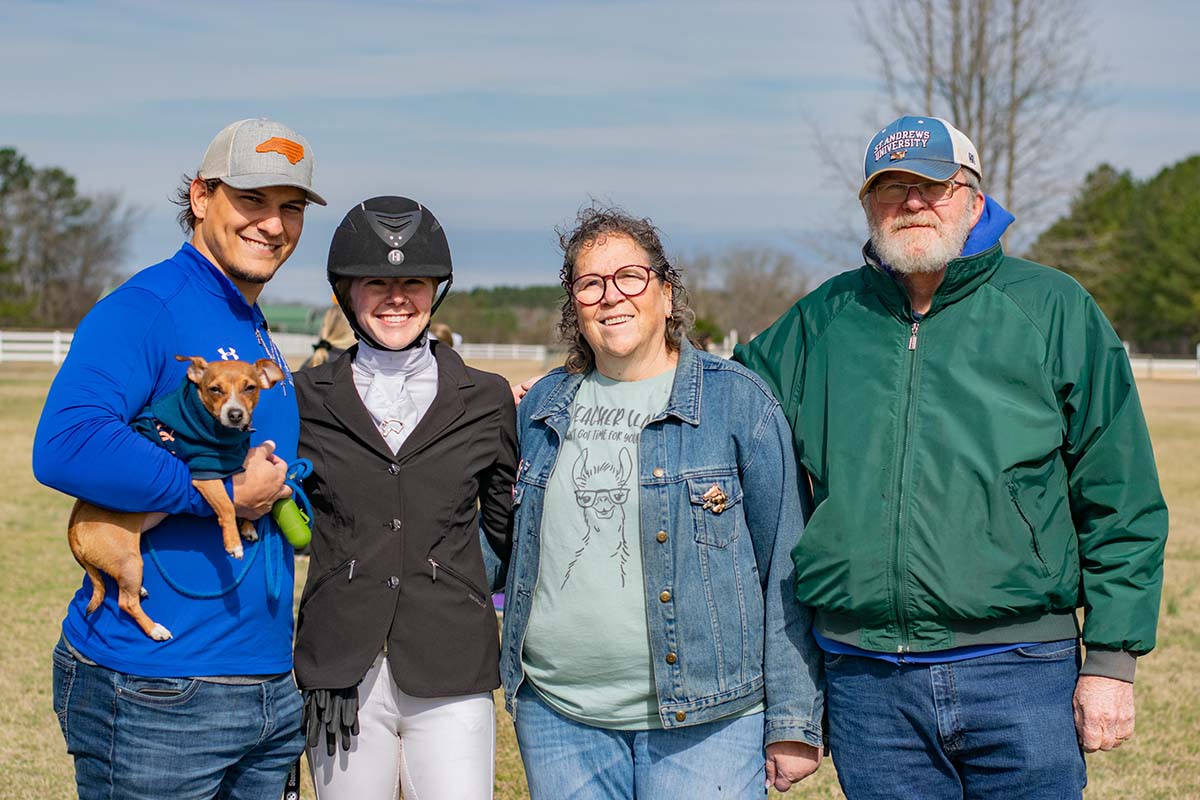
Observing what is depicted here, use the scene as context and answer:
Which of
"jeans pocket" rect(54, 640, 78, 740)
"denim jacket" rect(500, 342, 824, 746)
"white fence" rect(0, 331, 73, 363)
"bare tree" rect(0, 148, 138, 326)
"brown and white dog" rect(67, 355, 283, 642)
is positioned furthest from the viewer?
"bare tree" rect(0, 148, 138, 326)

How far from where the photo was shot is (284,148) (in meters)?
3.27

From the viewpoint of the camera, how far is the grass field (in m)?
5.76

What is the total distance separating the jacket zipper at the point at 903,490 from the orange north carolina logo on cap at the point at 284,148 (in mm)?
1796

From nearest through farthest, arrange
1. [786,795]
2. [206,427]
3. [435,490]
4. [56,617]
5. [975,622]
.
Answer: [206,427] → [975,622] → [435,490] → [786,795] → [56,617]

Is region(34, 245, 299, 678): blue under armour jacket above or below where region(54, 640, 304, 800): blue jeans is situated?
above

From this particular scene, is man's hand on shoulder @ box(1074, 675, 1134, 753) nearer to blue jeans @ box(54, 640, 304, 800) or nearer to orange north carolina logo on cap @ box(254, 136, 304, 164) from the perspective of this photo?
blue jeans @ box(54, 640, 304, 800)

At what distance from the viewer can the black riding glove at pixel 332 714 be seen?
3.32 meters

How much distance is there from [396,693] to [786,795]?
9.60ft

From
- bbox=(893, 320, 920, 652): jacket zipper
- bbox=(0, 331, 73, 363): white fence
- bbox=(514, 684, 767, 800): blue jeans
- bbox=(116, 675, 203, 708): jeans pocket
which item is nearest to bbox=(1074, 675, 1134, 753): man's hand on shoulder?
bbox=(893, 320, 920, 652): jacket zipper

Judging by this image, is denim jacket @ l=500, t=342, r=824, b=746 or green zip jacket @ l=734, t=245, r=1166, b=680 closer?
green zip jacket @ l=734, t=245, r=1166, b=680

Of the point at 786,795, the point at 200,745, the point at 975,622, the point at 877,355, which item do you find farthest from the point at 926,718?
the point at 786,795

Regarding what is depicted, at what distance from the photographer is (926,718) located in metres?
3.27

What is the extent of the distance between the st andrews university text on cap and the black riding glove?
209cm

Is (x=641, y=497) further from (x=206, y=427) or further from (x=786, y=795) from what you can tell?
(x=786, y=795)
